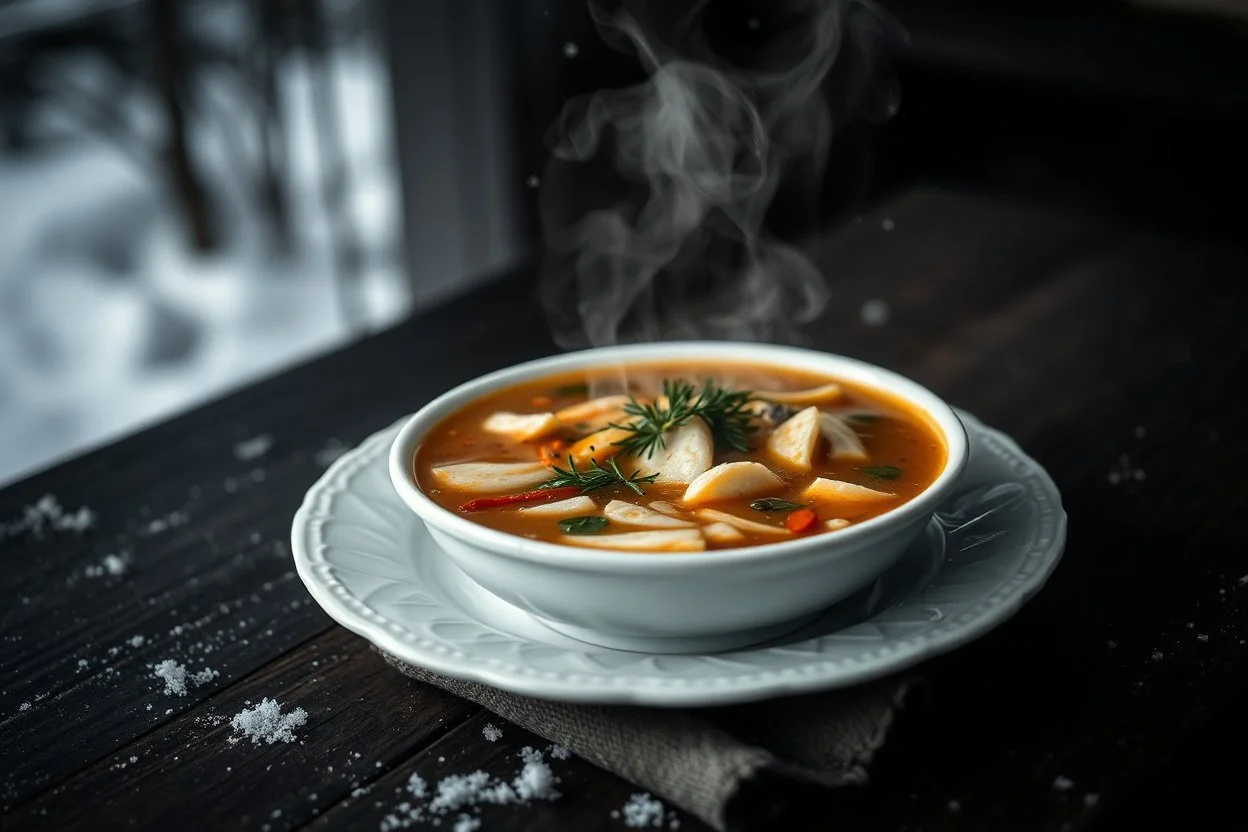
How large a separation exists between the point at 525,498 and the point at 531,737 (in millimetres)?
227

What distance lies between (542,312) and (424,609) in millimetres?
1090

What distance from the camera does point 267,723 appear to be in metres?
1.18

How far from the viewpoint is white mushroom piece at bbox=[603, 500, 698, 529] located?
3.79 ft

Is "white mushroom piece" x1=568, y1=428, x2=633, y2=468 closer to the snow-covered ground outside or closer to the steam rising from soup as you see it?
the steam rising from soup

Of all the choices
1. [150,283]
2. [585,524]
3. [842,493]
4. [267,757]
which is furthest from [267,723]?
[150,283]

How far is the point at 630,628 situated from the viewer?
1.12 m

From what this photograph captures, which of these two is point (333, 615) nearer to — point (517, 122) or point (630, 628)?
point (630, 628)

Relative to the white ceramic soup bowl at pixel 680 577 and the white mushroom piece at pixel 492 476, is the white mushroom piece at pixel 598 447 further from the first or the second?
the white ceramic soup bowl at pixel 680 577

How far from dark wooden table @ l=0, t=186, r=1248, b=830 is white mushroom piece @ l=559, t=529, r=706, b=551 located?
0.62ft

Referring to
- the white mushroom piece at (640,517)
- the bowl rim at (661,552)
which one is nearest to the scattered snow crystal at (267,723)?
the bowl rim at (661,552)

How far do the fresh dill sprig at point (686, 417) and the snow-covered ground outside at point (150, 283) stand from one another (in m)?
2.57

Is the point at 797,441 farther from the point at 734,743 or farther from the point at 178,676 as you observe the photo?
the point at 178,676

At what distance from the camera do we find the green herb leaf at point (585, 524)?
1.16m

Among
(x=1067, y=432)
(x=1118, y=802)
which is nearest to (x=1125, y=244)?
(x=1067, y=432)
